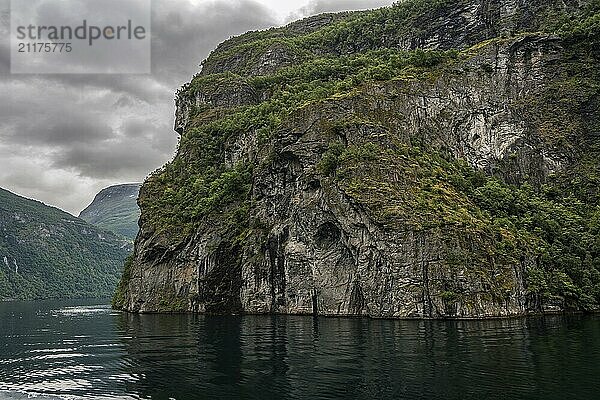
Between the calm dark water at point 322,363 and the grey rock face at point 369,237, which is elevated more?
the grey rock face at point 369,237

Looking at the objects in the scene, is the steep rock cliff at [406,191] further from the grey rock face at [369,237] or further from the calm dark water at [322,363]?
the calm dark water at [322,363]

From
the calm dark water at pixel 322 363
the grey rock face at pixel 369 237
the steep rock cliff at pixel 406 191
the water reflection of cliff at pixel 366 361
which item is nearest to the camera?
the water reflection of cliff at pixel 366 361

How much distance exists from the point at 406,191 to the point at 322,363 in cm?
3678

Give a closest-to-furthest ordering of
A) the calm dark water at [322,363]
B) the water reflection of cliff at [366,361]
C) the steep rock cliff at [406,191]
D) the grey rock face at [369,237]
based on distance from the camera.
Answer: the water reflection of cliff at [366,361] → the calm dark water at [322,363] → the grey rock face at [369,237] → the steep rock cliff at [406,191]

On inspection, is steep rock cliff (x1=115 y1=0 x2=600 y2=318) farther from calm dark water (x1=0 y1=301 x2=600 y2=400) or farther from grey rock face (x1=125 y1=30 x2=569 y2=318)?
calm dark water (x1=0 y1=301 x2=600 y2=400)

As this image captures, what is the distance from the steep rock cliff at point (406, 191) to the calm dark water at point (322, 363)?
10.1 meters

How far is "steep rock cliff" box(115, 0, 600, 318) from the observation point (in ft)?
192

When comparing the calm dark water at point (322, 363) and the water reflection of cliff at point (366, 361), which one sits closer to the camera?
the water reflection of cliff at point (366, 361)

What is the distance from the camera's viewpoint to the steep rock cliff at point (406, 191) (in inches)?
2298

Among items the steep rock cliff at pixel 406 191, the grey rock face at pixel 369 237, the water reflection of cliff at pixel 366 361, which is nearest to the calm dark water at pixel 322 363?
the water reflection of cliff at pixel 366 361

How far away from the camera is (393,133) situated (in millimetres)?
73562

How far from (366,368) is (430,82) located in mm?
62595

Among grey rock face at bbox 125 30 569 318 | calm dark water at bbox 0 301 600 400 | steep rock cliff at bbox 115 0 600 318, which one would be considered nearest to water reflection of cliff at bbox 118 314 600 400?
calm dark water at bbox 0 301 600 400

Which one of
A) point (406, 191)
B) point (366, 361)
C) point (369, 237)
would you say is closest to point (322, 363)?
point (366, 361)
